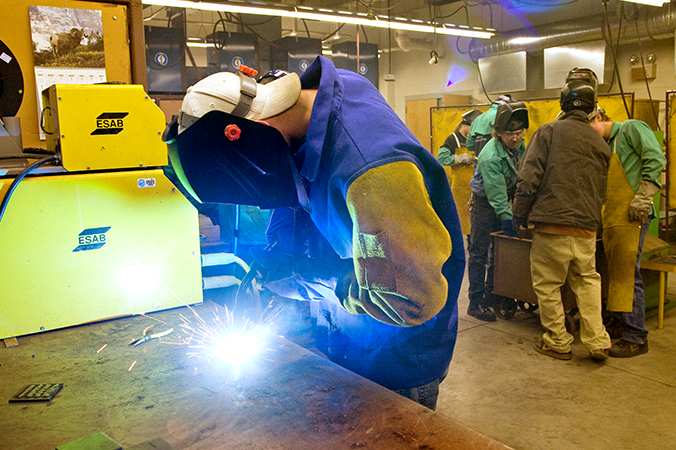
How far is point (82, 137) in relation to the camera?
5.68ft

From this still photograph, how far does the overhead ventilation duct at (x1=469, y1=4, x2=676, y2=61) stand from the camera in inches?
293

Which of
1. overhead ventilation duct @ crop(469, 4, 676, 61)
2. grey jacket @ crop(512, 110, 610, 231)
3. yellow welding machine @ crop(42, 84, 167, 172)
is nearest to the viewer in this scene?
yellow welding machine @ crop(42, 84, 167, 172)

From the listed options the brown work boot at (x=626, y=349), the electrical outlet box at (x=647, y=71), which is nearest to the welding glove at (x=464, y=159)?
the brown work boot at (x=626, y=349)

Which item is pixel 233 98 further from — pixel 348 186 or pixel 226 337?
pixel 226 337

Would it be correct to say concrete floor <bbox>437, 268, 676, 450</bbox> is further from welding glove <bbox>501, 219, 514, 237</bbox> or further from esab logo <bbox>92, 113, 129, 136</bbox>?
esab logo <bbox>92, 113, 129, 136</bbox>

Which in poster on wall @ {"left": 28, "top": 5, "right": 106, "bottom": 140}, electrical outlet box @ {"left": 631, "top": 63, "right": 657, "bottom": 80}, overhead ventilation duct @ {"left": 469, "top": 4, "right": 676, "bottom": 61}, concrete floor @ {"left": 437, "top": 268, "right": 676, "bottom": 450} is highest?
overhead ventilation duct @ {"left": 469, "top": 4, "right": 676, "bottom": 61}

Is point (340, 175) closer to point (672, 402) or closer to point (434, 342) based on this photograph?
point (434, 342)

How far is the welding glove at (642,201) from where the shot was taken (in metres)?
3.40

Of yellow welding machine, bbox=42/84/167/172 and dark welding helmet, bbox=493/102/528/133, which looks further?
dark welding helmet, bbox=493/102/528/133

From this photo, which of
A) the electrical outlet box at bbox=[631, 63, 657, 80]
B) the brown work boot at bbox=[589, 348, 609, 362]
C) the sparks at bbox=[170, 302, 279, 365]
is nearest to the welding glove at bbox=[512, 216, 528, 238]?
the brown work boot at bbox=[589, 348, 609, 362]

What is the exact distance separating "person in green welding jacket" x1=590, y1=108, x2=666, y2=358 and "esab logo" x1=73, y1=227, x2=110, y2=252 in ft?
10.5

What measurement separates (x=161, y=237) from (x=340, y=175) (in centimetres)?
109

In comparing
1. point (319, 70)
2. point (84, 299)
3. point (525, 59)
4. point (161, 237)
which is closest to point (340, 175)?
point (319, 70)

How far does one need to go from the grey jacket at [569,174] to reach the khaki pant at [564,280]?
5.7 inches
